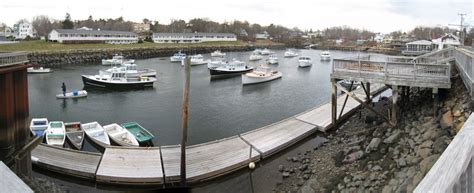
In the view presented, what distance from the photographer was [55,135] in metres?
20.2

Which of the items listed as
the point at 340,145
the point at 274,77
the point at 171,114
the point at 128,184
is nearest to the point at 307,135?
the point at 340,145

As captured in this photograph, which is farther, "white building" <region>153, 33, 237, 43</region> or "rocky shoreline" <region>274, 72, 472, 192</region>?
"white building" <region>153, 33, 237, 43</region>

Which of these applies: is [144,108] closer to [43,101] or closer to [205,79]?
[43,101]

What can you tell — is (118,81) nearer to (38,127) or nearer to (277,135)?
(38,127)

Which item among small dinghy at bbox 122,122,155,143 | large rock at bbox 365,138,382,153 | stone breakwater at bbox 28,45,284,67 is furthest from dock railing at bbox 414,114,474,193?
stone breakwater at bbox 28,45,284,67

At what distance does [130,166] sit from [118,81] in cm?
2912

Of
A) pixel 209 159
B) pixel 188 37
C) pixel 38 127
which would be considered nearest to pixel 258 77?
pixel 38 127

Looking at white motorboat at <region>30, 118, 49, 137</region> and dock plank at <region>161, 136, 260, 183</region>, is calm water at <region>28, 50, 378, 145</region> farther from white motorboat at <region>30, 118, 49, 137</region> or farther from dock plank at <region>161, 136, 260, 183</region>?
white motorboat at <region>30, 118, 49, 137</region>

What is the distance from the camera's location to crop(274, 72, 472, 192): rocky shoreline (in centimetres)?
1104

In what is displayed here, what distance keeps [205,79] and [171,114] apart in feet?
73.2

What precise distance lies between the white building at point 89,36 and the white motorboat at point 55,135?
81756 millimetres

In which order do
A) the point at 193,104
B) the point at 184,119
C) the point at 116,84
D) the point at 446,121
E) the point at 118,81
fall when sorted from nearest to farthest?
the point at 446,121
the point at 184,119
the point at 193,104
the point at 116,84
the point at 118,81

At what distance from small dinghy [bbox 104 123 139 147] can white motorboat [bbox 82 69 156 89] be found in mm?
21451

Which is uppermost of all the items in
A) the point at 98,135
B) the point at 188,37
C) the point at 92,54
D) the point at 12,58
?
the point at 188,37
